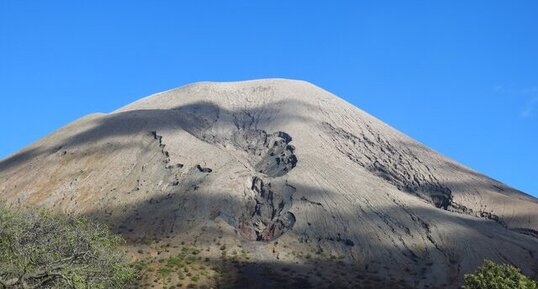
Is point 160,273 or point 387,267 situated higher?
point 387,267

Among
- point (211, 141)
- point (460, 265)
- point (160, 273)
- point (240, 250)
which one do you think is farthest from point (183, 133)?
point (460, 265)

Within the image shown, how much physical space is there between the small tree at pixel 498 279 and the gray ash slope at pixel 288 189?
99.4 ft

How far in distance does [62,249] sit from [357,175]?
7374 cm

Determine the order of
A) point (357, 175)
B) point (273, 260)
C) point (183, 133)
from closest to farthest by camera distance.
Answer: point (273, 260) → point (357, 175) → point (183, 133)

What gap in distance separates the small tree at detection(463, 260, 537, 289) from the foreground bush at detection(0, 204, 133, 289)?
22124 mm

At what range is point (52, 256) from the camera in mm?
24562

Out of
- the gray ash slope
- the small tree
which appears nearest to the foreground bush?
the small tree

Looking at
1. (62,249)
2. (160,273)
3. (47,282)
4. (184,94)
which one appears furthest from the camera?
(184,94)

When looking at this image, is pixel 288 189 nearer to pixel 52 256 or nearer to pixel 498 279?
pixel 498 279

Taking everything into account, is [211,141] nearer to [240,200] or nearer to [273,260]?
[240,200]

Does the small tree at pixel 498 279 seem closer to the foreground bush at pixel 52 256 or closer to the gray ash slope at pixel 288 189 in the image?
the foreground bush at pixel 52 256

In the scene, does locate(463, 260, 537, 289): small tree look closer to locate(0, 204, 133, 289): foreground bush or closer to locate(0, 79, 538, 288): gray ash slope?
locate(0, 204, 133, 289): foreground bush

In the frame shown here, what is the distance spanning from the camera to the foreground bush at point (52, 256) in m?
22.0

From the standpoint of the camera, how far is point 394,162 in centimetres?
10612
